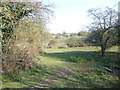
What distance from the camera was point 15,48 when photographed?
18.8 feet

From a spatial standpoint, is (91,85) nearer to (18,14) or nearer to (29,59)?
(29,59)

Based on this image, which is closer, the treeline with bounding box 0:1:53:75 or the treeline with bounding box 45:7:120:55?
the treeline with bounding box 0:1:53:75

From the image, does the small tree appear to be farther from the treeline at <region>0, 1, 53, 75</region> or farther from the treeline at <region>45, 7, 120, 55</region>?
the treeline at <region>0, 1, 53, 75</region>

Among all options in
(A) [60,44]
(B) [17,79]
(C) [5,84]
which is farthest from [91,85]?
(A) [60,44]

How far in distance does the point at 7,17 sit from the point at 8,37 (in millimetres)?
1095

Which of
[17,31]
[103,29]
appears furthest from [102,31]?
[17,31]

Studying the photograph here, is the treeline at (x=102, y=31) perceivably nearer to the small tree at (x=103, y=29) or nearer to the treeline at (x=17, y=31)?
the small tree at (x=103, y=29)

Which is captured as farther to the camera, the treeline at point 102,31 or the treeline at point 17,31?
the treeline at point 102,31

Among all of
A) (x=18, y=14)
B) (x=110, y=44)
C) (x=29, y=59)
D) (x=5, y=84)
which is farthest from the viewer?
(x=110, y=44)

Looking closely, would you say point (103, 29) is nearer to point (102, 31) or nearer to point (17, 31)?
point (102, 31)

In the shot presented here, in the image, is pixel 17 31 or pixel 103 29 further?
pixel 103 29

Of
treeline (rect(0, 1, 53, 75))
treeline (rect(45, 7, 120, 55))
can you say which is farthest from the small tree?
treeline (rect(0, 1, 53, 75))

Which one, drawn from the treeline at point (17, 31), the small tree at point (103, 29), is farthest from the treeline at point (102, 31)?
the treeline at point (17, 31)

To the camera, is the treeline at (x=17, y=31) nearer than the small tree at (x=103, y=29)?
Yes
